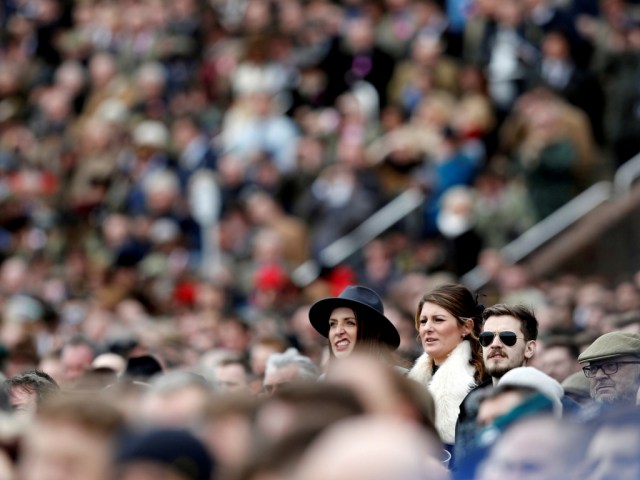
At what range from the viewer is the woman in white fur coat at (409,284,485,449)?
8289 mm

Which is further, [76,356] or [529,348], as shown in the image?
[76,356]

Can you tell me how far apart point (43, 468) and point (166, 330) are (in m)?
10.4

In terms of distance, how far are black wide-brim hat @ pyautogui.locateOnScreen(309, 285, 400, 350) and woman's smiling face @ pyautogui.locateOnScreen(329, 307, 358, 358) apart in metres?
0.04

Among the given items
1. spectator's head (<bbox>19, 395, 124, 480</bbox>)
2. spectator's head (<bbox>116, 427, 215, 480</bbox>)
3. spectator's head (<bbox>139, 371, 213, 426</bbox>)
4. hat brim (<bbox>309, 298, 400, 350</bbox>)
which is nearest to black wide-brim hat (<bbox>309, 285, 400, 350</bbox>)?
hat brim (<bbox>309, 298, 400, 350</bbox>)

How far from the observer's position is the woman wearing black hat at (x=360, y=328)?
29.1 feet

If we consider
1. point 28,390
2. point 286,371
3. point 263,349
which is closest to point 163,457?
point 28,390

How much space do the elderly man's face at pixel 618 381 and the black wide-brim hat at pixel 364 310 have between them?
3.93 feet

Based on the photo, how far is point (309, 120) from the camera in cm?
1938

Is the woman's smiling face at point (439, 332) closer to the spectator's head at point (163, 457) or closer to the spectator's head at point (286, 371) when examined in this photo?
the spectator's head at point (286, 371)

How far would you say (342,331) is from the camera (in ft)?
29.3

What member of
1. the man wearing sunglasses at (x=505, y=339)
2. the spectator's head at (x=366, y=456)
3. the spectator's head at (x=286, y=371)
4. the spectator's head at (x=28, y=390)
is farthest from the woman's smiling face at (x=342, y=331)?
the spectator's head at (x=366, y=456)

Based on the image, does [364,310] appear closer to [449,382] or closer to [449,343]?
[449,343]

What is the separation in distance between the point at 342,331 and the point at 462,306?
672mm

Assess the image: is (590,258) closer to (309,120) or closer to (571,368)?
(309,120)
